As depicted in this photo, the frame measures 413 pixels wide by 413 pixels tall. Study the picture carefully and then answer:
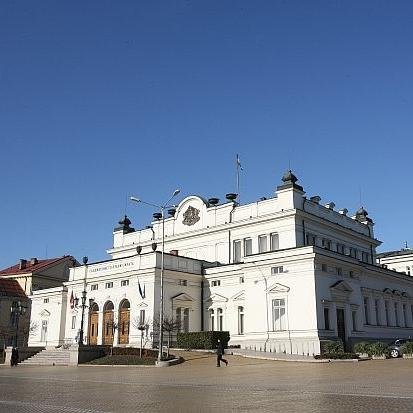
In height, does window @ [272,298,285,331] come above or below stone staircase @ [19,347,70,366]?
above

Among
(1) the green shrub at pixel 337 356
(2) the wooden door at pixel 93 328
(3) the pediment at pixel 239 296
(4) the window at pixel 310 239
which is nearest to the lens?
(1) the green shrub at pixel 337 356

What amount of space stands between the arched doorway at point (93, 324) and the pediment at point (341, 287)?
83.0 ft

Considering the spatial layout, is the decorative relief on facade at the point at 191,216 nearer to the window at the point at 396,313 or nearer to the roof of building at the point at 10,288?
the window at the point at 396,313

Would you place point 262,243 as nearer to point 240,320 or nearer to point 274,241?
point 274,241

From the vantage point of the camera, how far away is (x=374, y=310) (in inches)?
2047

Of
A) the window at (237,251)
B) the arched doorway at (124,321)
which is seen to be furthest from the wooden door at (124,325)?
the window at (237,251)

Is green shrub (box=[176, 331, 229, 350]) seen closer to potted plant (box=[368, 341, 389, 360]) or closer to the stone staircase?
the stone staircase

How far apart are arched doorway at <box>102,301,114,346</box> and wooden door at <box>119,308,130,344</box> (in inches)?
53.1

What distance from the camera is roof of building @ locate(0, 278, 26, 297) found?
259 ft

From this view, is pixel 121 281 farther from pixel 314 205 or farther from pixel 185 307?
pixel 314 205

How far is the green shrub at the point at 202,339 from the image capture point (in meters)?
46.0

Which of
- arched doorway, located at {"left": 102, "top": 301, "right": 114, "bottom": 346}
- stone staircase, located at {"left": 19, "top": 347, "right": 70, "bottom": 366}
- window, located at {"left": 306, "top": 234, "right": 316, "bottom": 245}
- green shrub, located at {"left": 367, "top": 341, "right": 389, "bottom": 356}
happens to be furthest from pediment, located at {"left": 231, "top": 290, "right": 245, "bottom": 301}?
stone staircase, located at {"left": 19, "top": 347, "right": 70, "bottom": 366}

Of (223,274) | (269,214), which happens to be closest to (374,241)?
(269,214)

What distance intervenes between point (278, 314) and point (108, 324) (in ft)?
61.5
